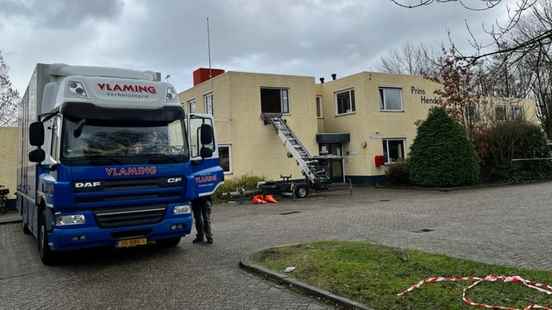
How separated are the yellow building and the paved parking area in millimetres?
7250

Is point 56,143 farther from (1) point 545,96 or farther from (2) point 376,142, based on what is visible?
(2) point 376,142

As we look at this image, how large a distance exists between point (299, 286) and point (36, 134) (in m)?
4.99

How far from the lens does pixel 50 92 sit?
809cm

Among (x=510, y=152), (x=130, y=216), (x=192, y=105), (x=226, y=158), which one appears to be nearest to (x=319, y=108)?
(x=192, y=105)

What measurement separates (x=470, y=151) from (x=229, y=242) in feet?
49.4

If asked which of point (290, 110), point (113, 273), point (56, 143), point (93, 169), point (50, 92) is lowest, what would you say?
point (113, 273)

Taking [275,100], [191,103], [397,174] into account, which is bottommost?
[397,174]

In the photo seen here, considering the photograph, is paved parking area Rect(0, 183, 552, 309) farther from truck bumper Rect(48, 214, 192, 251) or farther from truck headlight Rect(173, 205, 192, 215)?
truck headlight Rect(173, 205, 192, 215)

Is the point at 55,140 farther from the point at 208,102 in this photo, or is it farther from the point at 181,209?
the point at 208,102

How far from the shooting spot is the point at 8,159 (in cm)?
1864

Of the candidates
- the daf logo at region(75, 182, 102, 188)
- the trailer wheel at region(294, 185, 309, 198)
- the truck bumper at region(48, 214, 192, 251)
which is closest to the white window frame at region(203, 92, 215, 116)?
the trailer wheel at region(294, 185, 309, 198)

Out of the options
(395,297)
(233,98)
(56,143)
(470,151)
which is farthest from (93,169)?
(470,151)

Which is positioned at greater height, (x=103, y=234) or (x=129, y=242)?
(x=103, y=234)

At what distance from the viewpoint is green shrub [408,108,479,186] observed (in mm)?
20234
